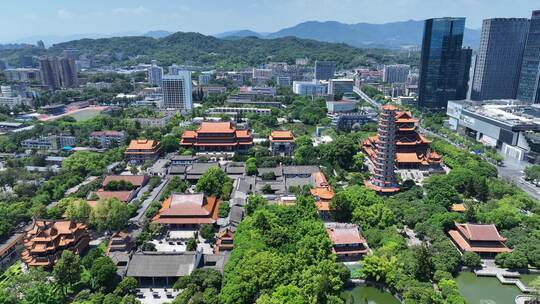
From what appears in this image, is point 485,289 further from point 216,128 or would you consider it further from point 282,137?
point 216,128

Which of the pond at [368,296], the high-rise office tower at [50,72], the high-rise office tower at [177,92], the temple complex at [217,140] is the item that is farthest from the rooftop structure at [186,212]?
the high-rise office tower at [50,72]

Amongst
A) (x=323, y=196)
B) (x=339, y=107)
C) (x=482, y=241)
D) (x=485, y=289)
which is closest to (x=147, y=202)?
(x=323, y=196)

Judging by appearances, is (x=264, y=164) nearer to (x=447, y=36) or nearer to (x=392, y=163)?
(x=392, y=163)

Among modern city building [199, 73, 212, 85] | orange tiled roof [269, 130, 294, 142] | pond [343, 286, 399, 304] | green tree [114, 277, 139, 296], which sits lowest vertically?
pond [343, 286, 399, 304]

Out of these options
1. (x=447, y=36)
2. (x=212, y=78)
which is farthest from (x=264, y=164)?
(x=212, y=78)

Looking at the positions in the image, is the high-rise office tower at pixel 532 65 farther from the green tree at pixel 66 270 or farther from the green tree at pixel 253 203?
the green tree at pixel 66 270

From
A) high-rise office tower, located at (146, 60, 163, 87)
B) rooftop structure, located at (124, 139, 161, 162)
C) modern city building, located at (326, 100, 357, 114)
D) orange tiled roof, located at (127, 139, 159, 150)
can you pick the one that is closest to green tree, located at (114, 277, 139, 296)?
rooftop structure, located at (124, 139, 161, 162)

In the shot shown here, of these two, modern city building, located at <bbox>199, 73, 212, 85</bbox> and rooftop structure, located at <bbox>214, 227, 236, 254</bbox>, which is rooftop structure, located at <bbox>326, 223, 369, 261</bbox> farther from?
modern city building, located at <bbox>199, 73, 212, 85</bbox>
